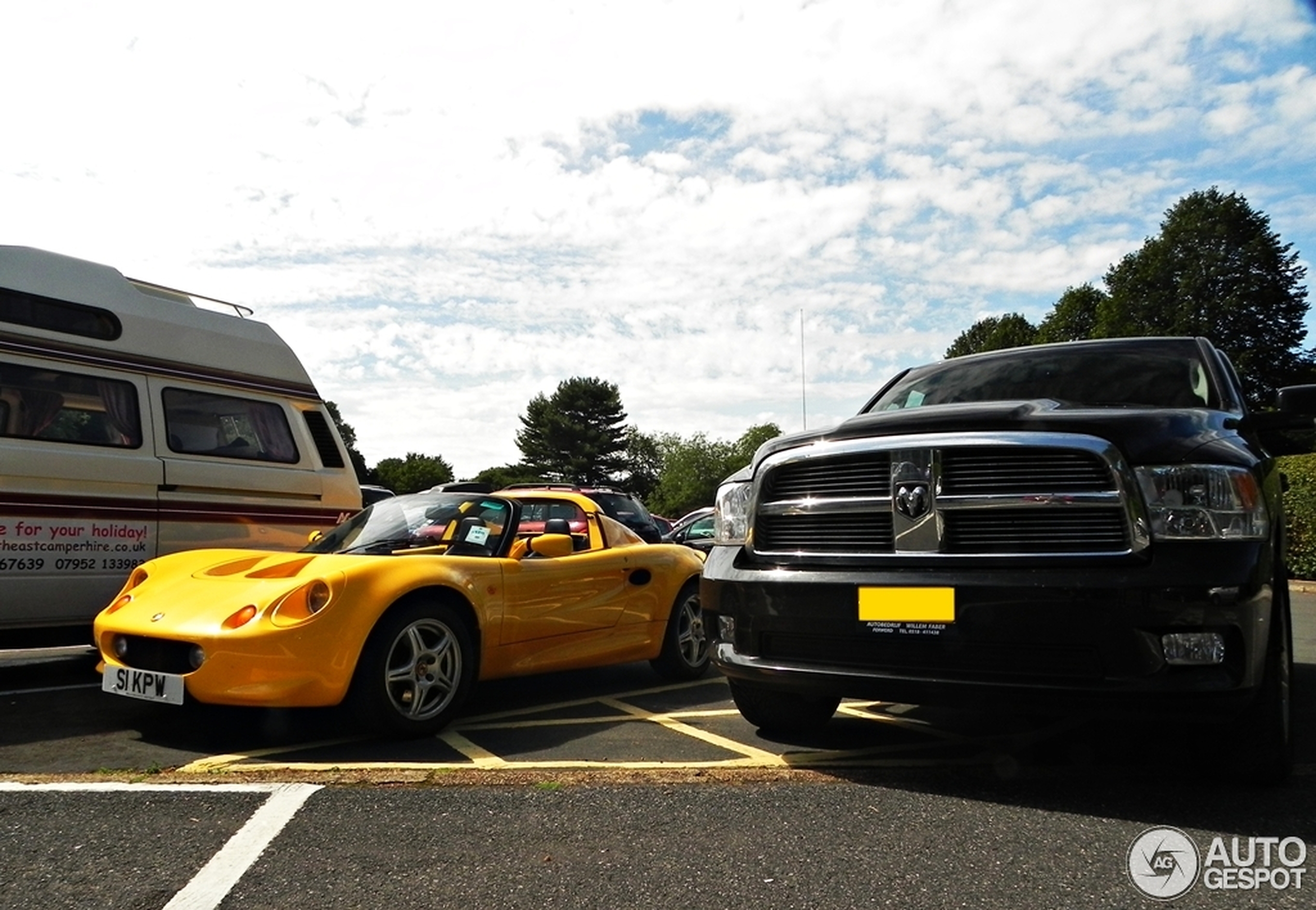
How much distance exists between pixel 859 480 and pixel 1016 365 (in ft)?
5.61

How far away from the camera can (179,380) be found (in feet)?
24.8

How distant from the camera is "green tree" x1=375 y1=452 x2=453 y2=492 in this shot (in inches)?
3994

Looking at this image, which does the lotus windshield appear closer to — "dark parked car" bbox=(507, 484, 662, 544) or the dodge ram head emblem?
the dodge ram head emblem

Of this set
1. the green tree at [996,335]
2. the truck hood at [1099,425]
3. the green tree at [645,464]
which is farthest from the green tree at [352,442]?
the truck hood at [1099,425]

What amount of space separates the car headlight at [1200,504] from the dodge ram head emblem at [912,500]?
73cm

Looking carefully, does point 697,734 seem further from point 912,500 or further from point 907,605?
point 912,500

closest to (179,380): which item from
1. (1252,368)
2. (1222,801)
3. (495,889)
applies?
(495,889)

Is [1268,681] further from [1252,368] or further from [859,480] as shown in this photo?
[1252,368]

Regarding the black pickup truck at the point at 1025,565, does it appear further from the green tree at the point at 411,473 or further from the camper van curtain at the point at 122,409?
the green tree at the point at 411,473

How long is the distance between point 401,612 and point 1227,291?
172 feet

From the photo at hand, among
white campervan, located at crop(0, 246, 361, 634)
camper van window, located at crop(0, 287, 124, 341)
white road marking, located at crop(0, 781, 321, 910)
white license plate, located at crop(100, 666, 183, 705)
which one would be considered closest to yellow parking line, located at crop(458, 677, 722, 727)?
white license plate, located at crop(100, 666, 183, 705)

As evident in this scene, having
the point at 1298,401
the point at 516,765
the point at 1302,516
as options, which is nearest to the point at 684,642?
the point at 516,765

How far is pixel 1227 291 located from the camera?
160 ft

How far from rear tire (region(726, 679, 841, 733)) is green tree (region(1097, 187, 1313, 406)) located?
156 feet
